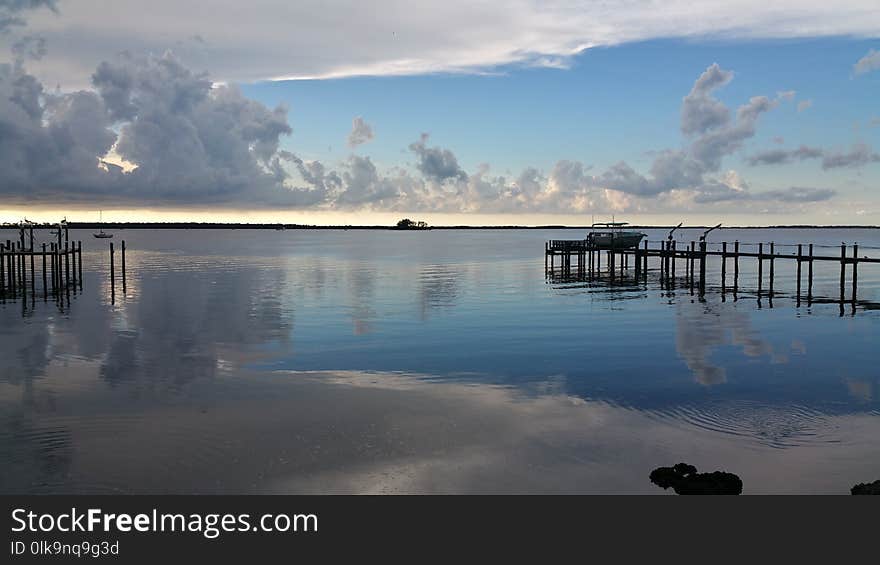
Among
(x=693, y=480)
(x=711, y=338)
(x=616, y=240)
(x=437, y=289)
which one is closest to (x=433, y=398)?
(x=693, y=480)

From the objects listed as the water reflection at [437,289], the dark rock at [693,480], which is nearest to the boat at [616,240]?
A: the water reflection at [437,289]

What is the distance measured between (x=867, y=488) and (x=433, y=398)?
1112cm

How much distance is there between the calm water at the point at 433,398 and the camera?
49.2ft

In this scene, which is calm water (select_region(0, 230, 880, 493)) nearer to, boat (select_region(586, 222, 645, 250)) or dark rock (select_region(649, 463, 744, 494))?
dark rock (select_region(649, 463, 744, 494))

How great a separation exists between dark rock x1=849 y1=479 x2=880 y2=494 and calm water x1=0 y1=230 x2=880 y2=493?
0.61m

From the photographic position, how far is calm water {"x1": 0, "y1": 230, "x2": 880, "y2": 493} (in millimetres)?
15000

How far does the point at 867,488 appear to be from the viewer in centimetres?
1341

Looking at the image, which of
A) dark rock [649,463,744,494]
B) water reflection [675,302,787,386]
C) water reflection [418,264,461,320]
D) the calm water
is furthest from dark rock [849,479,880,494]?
water reflection [418,264,461,320]

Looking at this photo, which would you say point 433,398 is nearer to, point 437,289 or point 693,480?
point 693,480
